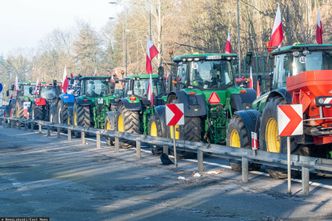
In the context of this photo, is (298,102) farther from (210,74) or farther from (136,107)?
(136,107)

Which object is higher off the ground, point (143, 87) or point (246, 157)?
point (143, 87)

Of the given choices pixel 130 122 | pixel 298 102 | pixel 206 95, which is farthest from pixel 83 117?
pixel 298 102

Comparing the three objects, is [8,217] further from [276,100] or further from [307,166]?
[276,100]

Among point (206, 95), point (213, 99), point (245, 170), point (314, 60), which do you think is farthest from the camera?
point (206, 95)

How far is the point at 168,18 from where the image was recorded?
54906 mm

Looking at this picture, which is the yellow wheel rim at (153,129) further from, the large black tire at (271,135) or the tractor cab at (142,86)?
the large black tire at (271,135)

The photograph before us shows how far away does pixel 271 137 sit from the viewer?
1420 centimetres

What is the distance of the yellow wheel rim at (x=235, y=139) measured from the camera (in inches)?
620

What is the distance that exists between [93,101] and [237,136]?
50.8 feet

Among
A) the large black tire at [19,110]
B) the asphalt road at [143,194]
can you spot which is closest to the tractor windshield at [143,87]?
the asphalt road at [143,194]

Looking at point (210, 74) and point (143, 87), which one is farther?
point (143, 87)

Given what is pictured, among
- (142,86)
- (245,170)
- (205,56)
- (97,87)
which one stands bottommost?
(245,170)

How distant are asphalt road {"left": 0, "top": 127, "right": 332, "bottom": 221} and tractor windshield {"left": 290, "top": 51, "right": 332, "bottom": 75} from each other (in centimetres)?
234

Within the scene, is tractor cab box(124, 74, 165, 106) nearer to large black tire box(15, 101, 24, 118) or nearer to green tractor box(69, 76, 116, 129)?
green tractor box(69, 76, 116, 129)
